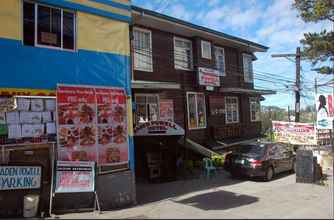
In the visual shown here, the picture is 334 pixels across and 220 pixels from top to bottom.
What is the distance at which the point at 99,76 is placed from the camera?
37.4 feet

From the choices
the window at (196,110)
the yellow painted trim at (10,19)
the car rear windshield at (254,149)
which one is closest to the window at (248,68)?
the window at (196,110)

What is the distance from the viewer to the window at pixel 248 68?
1072 inches

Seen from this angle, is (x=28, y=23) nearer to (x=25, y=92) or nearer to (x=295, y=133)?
(x=25, y=92)

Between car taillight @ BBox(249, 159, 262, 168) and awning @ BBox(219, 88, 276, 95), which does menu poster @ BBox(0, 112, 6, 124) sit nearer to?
car taillight @ BBox(249, 159, 262, 168)

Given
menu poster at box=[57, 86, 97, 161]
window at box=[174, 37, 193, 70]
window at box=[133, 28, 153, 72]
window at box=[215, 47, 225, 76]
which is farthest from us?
window at box=[215, 47, 225, 76]

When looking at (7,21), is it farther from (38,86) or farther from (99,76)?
(99,76)

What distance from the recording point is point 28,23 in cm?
1013

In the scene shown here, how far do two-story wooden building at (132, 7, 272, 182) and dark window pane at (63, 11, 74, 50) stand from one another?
5.68 metres

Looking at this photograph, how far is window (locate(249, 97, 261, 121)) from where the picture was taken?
28.0 m

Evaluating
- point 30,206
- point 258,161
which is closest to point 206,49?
point 258,161

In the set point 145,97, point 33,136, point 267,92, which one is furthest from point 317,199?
point 267,92

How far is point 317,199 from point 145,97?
10282 mm

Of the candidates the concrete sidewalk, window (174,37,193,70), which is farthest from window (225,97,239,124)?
the concrete sidewalk

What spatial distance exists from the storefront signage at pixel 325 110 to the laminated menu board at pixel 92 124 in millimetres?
9153
